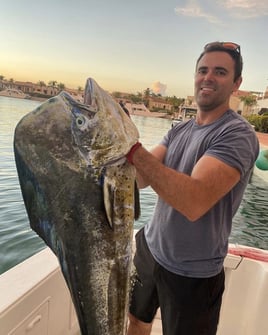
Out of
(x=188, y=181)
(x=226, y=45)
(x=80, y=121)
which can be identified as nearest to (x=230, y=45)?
(x=226, y=45)

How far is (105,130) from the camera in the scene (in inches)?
38.6

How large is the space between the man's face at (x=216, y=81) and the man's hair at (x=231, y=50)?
0.07 ft

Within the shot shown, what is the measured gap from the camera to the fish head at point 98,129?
0.97 m

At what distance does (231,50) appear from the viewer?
1.72 metres

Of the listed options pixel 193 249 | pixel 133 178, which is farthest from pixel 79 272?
pixel 193 249

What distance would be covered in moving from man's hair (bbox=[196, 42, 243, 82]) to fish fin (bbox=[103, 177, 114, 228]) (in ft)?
3.79

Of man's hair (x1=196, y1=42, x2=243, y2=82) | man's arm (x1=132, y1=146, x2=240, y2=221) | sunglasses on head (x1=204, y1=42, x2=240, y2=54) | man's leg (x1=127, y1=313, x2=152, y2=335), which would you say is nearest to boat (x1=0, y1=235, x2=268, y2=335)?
man's leg (x1=127, y1=313, x2=152, y2=335)

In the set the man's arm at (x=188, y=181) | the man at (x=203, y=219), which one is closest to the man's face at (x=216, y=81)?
the man at (x=203, y=219)

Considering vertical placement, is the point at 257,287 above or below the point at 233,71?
below

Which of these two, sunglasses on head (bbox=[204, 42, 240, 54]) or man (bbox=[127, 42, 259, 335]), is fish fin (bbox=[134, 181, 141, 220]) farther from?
sunglasses on head (bbox=[204, 42, 240, 54])

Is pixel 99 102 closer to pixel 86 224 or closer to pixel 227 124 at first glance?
pixel 86 224

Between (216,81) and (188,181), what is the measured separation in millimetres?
757

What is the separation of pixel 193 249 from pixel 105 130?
0.95 meters

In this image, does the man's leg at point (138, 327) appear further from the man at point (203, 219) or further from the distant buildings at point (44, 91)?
the distant buildings at point (44, 91)
